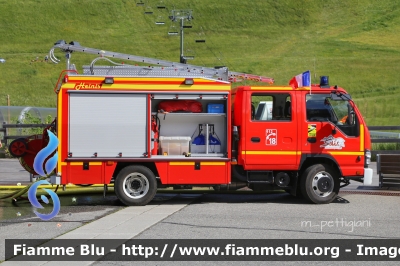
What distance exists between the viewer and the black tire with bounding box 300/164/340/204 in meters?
13.1

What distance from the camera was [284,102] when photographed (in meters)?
13.2

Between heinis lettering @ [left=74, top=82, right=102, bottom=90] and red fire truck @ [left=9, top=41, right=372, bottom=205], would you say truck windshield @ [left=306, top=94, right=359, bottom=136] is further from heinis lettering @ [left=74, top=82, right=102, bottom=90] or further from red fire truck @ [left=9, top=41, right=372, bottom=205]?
heinis lettering @ [left=74, top=82, right=102, bottom=90]

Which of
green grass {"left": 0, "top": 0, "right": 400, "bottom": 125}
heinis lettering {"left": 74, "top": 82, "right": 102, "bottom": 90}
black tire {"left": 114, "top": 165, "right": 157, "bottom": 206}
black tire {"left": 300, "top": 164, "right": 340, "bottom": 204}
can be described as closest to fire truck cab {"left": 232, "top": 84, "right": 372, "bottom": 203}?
black tire {"left": 300, "top": 164, "right": 340, "bottom": 204}

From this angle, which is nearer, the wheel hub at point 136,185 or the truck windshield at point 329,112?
the wheel hub at point 136,185

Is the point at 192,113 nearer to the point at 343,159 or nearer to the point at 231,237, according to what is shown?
the point at 343,159

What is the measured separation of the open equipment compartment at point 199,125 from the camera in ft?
43.0

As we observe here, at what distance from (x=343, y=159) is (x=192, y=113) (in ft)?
9.82

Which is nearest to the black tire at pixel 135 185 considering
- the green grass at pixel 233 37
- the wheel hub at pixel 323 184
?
the wheel hub at pixel 323 184

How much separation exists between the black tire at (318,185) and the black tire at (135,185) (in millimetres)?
2850

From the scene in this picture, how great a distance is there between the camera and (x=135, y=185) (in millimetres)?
13023

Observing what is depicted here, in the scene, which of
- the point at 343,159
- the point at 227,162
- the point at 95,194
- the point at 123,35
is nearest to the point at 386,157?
the point at 343,159

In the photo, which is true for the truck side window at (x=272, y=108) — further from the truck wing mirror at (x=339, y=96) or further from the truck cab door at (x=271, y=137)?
the truck wing mirror at (x=339, y=96)

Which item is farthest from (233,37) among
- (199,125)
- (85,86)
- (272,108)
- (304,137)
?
(85,86)

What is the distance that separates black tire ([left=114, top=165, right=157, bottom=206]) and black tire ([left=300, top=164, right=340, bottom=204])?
2.85 meters
